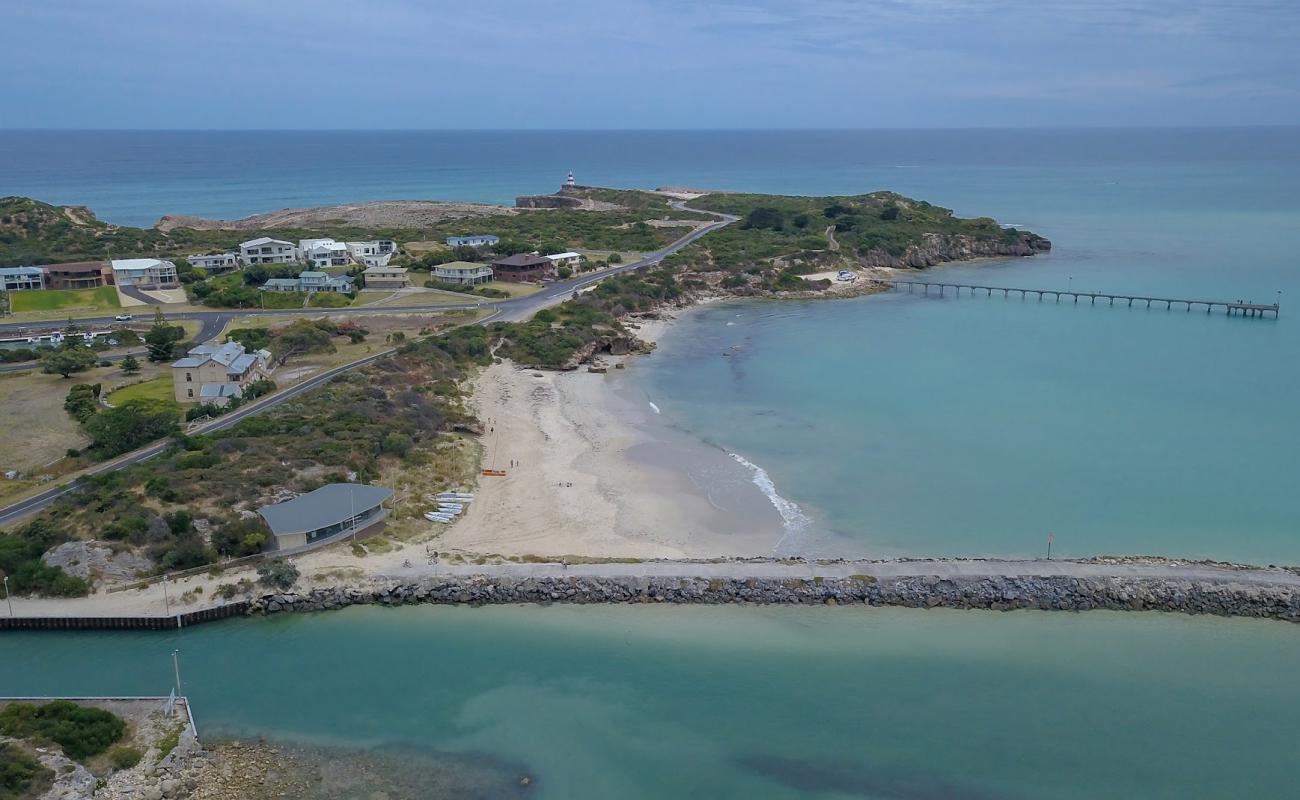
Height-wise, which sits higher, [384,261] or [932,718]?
[384,261]

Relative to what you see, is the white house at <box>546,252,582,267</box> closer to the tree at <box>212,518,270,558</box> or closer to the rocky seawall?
the tree at <box>212,518,270,558</box>

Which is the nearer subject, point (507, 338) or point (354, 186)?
point (507, 338)

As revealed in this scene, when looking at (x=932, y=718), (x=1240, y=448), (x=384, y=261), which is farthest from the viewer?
(x=384, y=261)

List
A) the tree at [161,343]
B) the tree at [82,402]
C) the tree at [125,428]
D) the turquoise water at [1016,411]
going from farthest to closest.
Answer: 1. the tree at [161,343]
2. the tree at [82,402]
3. the tree at [125,428]
4. the turquoise water at [1016,411]

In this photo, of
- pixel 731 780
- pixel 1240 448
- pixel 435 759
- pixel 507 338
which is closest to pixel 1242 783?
pixel 731 780

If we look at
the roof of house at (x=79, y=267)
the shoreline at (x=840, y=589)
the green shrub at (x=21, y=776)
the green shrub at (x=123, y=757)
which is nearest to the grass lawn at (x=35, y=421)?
the shoreline at (x=840, y=589)

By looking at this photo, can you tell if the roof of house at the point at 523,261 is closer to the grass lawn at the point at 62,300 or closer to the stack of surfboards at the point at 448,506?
the grass lawn at the point at 62,300

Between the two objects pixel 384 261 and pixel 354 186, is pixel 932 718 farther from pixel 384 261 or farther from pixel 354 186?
pixel 354 186
